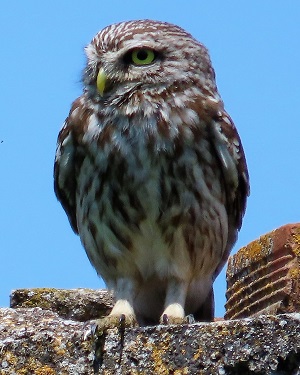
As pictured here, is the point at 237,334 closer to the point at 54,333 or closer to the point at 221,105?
the point at 54,333

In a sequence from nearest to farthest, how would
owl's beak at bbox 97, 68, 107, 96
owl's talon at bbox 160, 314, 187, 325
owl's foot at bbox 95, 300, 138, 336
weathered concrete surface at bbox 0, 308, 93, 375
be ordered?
weathered concrete surface at bbox 0, 308, 93, 375, owl's foot at bbox 95, 300, 138, 336, owl's talon at bbox 160, 314, 187, 325, owl's beak at bbox 97, 68, 107, 96

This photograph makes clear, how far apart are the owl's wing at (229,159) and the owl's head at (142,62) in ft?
0.78

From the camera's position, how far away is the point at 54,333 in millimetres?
2531

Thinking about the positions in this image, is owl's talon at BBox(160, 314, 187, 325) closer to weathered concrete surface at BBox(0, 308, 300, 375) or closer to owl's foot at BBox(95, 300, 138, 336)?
owl's foot at BBox(95, 300, 138, 336)

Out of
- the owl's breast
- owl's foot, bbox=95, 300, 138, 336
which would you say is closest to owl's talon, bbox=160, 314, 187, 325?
owl's foot, bbox=95, 300, 138, 336

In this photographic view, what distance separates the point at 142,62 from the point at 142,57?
0.10 ft

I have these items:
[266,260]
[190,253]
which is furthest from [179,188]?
[266,260]

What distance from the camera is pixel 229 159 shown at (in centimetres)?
468

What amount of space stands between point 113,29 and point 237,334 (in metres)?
2.93

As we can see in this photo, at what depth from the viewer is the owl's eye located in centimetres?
475

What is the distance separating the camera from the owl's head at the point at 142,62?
184 inches

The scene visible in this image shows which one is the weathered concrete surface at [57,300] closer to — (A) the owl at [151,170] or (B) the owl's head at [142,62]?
(A) the owl at [151,170]

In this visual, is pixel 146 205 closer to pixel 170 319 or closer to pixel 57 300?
pixel 170 319

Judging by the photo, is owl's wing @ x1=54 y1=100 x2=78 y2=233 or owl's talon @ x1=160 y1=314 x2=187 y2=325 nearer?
owl's talon @ x1=160 y1=314 x2=187 y2=325
